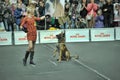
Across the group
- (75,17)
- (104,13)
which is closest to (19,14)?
(75,17)

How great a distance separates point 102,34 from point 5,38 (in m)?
5.32

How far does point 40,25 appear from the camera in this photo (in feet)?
79.9

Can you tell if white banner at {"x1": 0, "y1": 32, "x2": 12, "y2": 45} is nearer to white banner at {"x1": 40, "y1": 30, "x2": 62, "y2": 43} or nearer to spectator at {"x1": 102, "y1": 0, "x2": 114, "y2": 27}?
white banner at {"x1": 40, "y1": 30, "x2": 62, "y2": 43}

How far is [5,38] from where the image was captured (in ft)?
72.5

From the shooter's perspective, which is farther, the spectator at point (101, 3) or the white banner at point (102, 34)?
the spectator at point (101, 3)

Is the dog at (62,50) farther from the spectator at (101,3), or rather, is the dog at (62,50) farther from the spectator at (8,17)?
the spectator at (101,3)

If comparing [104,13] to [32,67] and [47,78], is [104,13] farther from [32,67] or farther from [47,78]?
[47,78]

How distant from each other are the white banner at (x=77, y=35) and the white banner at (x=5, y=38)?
311cm

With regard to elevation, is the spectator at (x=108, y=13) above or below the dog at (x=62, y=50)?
above

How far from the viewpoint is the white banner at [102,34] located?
76.7ft

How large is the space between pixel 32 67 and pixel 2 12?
7.82m

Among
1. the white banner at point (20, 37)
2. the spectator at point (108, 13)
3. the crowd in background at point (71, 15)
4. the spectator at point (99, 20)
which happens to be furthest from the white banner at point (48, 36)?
the spectator at point (108, 13)

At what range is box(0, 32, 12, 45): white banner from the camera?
72.1 ft

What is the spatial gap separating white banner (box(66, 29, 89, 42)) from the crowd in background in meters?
1.34
